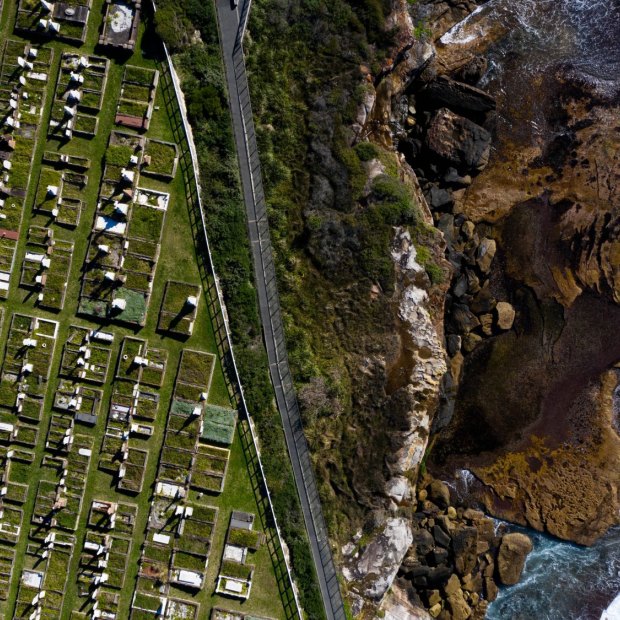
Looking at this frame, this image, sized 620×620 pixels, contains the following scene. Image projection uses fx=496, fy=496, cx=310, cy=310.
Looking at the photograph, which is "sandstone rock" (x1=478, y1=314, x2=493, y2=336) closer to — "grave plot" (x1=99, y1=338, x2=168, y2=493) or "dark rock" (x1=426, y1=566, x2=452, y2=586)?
"dark rock" (x1=426, y1=566, x2=452, y2=586)

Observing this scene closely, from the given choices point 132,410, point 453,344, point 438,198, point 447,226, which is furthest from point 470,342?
point 132,410

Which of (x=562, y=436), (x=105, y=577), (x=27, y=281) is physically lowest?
(x=105, y=577)

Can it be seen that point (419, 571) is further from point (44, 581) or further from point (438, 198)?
point (438, 198)

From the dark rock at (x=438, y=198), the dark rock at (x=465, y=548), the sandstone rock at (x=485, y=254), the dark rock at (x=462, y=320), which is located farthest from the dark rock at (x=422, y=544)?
the dark rock at (x=438, y=198)

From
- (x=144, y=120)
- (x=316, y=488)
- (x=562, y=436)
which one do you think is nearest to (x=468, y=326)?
(x=562, y=436)

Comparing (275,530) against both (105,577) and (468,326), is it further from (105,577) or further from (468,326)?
(468,326)

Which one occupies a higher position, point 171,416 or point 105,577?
point 171,416

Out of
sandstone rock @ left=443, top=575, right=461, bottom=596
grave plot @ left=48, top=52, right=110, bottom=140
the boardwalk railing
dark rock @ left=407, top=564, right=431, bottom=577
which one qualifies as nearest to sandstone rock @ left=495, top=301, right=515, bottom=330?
dark rock @ left=407, top=564, right=431, bottom=577
